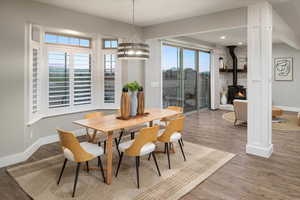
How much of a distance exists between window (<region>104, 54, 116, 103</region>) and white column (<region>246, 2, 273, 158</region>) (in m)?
3.29

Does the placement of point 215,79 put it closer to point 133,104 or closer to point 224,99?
point 224,99

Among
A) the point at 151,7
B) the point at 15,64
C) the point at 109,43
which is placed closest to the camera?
the point at 15,64

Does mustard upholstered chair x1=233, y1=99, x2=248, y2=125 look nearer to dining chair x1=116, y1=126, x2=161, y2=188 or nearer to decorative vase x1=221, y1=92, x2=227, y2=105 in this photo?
decorative vase x1=221, y1=92, x2=227, y2=105

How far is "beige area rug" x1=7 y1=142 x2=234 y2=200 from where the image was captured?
252cm

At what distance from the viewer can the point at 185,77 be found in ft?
25.7

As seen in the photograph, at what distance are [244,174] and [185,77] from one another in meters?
5.17

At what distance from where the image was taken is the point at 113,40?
551 cm

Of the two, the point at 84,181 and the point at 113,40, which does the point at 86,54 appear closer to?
the point at 113,40

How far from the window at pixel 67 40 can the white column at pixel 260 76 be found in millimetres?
3762

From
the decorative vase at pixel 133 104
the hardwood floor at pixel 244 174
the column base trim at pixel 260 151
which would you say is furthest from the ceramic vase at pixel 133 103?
the column base trim at pixel 260 151

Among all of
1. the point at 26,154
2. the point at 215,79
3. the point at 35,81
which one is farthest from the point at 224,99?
the point at 26,154

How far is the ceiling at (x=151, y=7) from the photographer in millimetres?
3734

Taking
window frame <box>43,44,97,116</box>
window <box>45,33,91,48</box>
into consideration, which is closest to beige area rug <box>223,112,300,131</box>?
window frame <box>43,44,97,116</box>

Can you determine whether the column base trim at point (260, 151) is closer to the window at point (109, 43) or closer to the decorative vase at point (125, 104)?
the decorative vase at point (125, 104)
